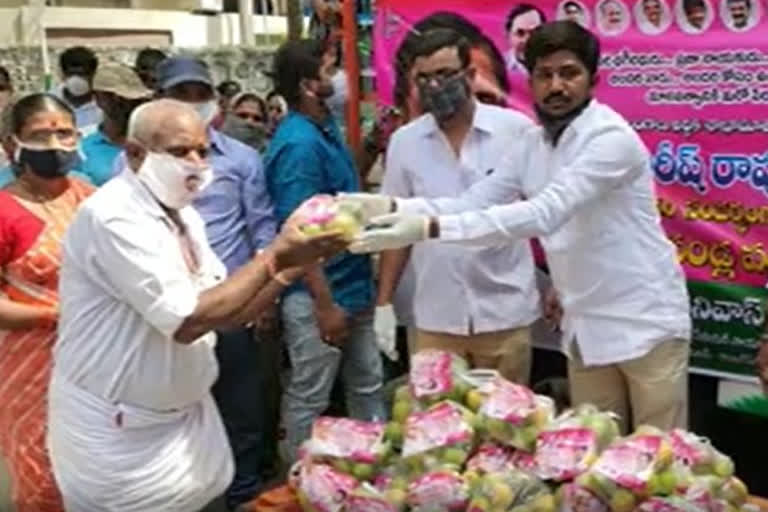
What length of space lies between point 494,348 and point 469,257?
297 millimetres

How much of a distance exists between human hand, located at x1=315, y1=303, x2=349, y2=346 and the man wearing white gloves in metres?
0.33

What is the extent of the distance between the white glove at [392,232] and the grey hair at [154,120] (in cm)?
47

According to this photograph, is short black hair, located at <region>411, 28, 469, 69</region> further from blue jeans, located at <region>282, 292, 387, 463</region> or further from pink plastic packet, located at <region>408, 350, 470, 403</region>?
pink plastic packet, located at <region>408, 350, 470, 403</region>

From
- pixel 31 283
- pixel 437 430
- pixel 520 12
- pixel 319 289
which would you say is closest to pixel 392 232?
pixel 437 430

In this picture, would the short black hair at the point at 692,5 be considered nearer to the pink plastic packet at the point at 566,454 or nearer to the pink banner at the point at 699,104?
the pink banner at the point at 699,104

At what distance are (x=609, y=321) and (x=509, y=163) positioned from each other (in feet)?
1.82

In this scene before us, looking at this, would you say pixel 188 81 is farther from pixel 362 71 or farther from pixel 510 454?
pixel 510 454

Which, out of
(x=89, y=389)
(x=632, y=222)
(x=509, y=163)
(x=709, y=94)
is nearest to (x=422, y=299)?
(x=509, y=163)

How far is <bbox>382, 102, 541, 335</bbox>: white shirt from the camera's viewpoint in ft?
11.1

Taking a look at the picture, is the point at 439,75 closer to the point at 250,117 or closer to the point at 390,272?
the point at 390,272

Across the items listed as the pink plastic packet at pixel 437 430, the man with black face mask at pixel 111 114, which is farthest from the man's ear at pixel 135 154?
the man with black face mask at pixel 111 114

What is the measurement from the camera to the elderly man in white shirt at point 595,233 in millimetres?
2768

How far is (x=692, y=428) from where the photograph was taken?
386 cm

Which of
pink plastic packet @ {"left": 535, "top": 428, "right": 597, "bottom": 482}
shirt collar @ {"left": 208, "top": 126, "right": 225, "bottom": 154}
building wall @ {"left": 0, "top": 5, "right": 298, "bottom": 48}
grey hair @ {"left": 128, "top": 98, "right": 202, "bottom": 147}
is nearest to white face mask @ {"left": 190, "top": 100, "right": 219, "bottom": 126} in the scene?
shirt collar @ {"left": 208, "top": 126, "right": 225, "bottom": 154}
